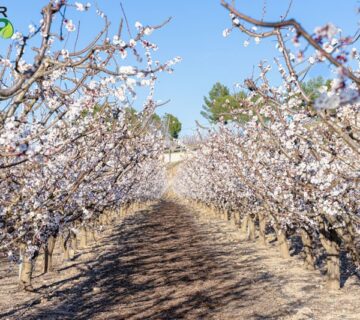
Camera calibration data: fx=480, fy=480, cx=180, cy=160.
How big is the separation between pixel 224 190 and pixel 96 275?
1126 cm

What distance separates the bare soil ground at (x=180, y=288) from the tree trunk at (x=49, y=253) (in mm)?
372

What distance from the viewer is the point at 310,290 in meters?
13.0

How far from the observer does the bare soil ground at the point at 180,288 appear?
11.5 m

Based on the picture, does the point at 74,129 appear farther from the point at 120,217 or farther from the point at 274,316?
the point at 120,217

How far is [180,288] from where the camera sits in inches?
551

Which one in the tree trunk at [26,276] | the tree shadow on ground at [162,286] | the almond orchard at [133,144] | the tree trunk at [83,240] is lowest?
the tree shadow on ground at [162,286]

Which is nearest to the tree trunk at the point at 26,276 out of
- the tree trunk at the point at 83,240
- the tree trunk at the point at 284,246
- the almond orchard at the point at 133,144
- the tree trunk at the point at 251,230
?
the almond orchard at the point at 133,144

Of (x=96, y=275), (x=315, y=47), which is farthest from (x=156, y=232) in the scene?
(x=315, y=47)

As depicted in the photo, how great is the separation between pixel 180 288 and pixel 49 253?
4714mm

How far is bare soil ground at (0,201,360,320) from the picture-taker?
11.5 m

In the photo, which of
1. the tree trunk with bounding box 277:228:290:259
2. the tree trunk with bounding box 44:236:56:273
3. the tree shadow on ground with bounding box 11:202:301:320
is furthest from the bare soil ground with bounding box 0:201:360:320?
the tree trunk with bounding box 44:236:56:273

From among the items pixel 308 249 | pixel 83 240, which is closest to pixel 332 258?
pixel 308 249

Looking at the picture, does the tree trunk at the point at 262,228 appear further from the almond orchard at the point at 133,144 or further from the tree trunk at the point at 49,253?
the tree trunk at the point at 49,253

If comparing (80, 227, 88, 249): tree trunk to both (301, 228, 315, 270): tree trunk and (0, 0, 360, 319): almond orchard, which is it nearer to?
(0, 0, 360, 319): almond orchard
